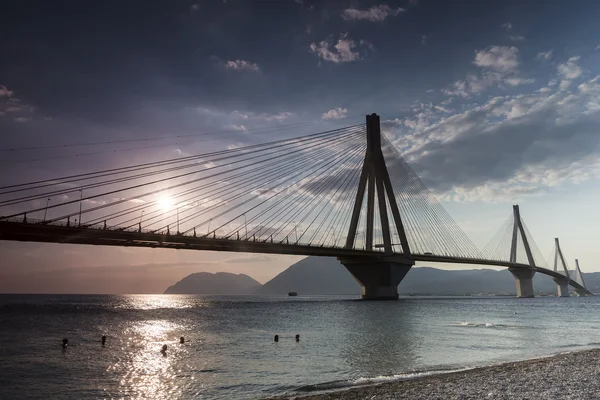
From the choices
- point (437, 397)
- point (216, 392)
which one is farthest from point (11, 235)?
point (437, 397)

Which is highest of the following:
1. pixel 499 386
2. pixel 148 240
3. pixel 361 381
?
pixel 148 240

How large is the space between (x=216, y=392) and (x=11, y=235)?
52073mm

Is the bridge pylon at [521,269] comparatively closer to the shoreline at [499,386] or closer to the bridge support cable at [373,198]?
the bridge support cable at [373,198]

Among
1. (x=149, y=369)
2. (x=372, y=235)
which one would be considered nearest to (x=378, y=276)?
(x=372, y=235)

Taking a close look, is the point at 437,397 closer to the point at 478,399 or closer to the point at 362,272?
the point at 478,399

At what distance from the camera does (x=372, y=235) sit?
295 ft

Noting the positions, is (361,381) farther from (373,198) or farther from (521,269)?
(521,269)

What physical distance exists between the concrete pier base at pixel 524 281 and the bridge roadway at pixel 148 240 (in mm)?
75254

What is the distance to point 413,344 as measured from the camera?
102ft

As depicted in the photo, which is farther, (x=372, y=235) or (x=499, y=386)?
(x=372, y=235)

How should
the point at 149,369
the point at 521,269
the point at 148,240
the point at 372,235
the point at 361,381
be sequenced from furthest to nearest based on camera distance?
the point at 521,269 < the point at 372,235 < the point at 148,240 < the point at 149,369 < the point at 361,381

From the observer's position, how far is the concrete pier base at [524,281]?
151m

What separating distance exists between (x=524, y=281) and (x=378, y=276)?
305 ft

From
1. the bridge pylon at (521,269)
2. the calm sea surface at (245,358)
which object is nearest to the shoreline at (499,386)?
the calm sea surface at (245,358)
